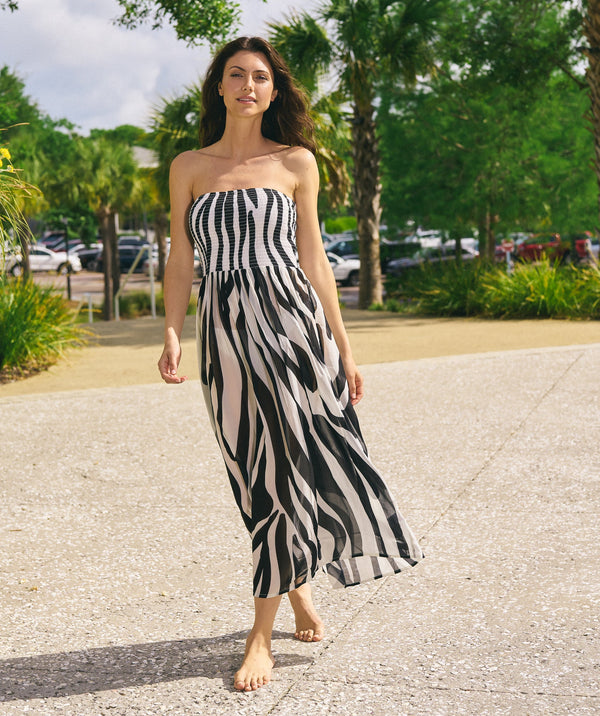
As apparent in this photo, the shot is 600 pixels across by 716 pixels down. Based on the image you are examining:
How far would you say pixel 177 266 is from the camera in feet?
9.82

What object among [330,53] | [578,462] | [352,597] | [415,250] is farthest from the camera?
[415,250]

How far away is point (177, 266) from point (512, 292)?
12.2 metres

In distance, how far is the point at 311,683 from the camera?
2766mm

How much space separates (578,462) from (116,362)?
6698mm

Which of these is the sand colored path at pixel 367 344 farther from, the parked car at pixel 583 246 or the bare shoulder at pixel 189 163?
the parked car at pixel 583 246

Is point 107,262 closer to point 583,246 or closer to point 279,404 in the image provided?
point 583,246

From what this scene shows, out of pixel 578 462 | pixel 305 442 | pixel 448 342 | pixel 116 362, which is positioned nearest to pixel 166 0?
pixel 116 362

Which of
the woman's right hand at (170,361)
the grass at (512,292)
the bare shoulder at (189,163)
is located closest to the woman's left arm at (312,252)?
the bare shoulder at (189,163)

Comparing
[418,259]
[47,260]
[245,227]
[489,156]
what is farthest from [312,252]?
[47,260]

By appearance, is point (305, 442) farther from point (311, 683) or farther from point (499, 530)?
point (499, 530)

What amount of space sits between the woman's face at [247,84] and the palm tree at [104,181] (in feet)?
72.4

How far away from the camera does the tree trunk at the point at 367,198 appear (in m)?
18.5

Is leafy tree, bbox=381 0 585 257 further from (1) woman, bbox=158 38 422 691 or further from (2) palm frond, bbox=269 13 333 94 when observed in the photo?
(1) woman, bbox=158 38 422 691

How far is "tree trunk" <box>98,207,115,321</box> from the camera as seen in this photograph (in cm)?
2248
